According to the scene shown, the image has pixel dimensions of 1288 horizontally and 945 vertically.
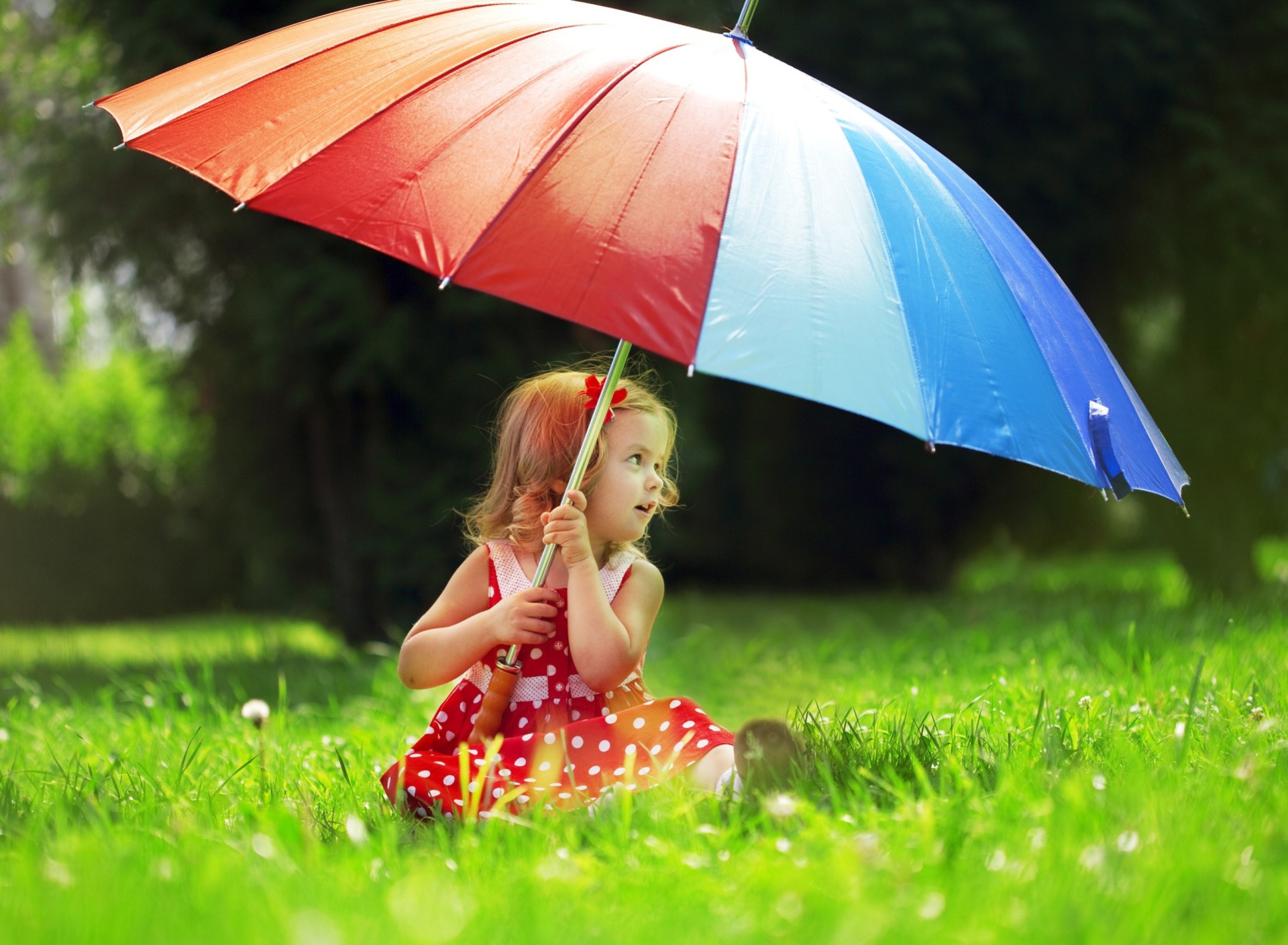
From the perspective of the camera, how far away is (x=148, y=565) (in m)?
10.1

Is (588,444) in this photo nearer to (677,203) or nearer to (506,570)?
(506,570)

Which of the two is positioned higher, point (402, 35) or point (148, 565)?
point (402, 35)

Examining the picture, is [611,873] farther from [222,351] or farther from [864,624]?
[222,351]

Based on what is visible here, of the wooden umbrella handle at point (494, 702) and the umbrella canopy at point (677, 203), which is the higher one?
the umbrella canopy at point (677, 203)

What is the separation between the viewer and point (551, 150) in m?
2.21

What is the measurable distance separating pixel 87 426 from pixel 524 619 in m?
9.83

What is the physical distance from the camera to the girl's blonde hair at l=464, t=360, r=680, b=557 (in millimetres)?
2785

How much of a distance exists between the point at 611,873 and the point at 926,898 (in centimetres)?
49

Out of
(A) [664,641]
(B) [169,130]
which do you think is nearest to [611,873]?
(B) [169,130]

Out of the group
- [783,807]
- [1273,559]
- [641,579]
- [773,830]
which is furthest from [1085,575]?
[783,807]

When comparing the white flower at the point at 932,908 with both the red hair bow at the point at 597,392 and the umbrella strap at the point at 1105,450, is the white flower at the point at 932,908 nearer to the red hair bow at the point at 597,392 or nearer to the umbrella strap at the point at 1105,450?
the umbrella strap at the point at 1105,450

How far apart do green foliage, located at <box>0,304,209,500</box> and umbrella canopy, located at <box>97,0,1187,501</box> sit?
7064 mm

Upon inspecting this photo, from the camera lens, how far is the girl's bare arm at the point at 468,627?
2.51 m

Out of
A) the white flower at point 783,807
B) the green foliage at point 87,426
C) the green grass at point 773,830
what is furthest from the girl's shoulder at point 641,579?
the green foliage at point 87,426
